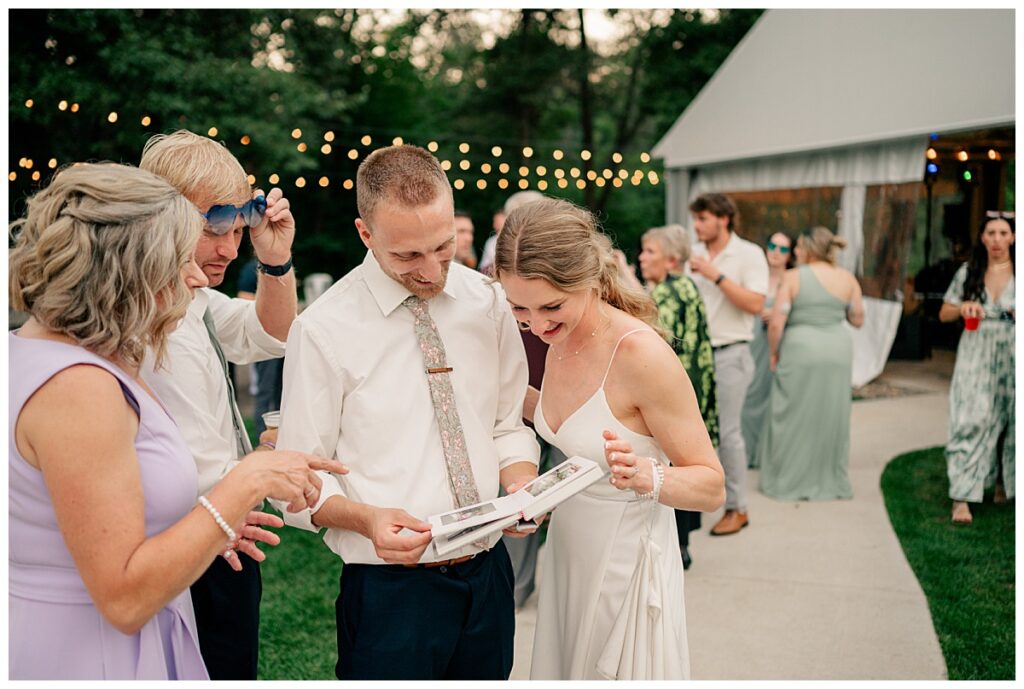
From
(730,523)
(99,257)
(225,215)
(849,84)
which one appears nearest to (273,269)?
(225,215)

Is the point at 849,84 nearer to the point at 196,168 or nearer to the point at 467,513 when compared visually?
the point at 196,168

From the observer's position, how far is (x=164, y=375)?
2195 millimetres

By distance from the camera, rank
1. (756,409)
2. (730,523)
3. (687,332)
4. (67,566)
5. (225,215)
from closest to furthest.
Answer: (67,566) → (225,215) → (687,332) → (730,523) → (756,409)

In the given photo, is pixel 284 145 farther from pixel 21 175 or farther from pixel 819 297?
pixel 819 297

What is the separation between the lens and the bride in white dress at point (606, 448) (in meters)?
2.24

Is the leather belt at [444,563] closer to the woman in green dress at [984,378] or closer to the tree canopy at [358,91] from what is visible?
the woman in green dress at [984,378]

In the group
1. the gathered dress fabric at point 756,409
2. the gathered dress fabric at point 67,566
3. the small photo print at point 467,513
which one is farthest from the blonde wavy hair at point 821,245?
the gathered dress fabric at point 67,566

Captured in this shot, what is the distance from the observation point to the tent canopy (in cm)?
773

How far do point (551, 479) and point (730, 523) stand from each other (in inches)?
158

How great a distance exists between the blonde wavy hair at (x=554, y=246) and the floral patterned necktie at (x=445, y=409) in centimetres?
27

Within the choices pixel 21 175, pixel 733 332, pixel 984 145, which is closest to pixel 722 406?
pixel 733 332

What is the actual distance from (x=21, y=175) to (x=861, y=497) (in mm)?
8235

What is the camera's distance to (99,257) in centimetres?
158

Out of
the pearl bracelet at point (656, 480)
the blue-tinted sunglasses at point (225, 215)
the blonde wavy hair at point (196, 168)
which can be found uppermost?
the blonde wavy hair at point (196, 168)
